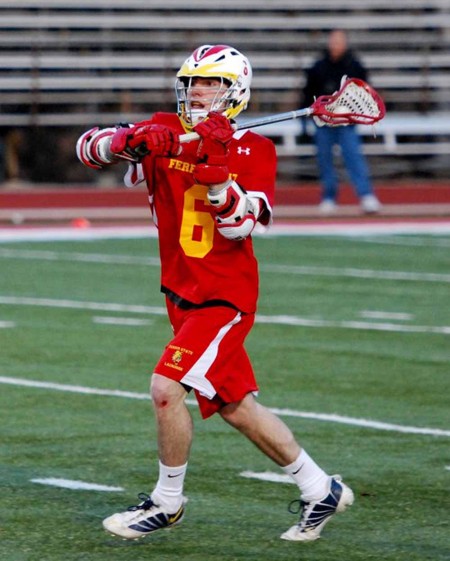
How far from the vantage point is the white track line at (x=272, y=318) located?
417 inches

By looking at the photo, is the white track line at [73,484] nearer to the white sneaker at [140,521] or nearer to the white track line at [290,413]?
the white sneaker at [140,521]

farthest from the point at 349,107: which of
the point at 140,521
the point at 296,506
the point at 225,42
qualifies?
the point at 225,42

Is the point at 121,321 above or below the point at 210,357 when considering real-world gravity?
below

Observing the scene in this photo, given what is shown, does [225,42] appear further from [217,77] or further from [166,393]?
[166,393]

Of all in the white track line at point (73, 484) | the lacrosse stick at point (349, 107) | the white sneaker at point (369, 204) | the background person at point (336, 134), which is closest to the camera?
the lacrosse stick at point (349, 107)

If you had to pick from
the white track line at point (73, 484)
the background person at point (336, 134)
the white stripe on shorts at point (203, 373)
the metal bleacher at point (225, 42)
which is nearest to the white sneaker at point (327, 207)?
the background person at point (336, 134)

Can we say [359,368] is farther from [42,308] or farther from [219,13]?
[219,13]

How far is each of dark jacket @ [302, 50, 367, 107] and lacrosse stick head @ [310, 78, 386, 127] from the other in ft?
40.2

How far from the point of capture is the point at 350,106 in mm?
5887

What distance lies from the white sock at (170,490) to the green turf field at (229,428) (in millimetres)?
136

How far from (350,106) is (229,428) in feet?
6.86

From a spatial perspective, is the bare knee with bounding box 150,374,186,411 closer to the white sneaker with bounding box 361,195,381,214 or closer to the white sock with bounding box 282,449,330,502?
the white sock with bounding box 282,449,330,502

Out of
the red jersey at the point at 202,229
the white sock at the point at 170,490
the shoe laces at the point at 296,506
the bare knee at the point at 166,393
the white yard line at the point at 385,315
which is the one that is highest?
the red jersey at the point at 202,229

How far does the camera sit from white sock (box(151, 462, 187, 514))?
535 cm
